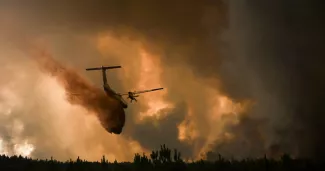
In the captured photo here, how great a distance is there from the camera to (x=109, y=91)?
133 m

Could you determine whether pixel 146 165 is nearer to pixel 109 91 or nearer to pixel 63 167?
pixel 63 167

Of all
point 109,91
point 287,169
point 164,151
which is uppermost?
point 109,91

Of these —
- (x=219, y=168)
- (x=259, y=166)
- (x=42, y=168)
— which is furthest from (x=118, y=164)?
(x=259, y=166)

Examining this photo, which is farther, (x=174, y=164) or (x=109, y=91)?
(x=174, y=164)

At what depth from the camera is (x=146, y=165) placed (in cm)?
18300

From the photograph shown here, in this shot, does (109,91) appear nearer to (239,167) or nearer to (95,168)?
(95,168)

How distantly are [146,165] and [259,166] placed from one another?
5626cm

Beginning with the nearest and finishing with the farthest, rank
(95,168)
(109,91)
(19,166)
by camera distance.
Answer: (109,91), (95,168), (19,166)

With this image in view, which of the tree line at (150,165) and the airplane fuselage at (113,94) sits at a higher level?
the airplane fuselage at (113,94)

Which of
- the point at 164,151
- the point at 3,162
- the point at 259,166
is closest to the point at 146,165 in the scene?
the point at 164,151

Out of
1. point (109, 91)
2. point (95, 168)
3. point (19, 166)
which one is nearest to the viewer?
point (109, 91)

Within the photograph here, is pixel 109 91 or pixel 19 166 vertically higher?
pixel 109 91

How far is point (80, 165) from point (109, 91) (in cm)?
5903

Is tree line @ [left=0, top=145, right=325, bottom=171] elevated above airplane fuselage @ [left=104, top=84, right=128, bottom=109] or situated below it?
below
